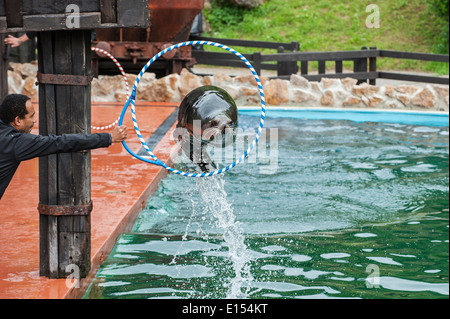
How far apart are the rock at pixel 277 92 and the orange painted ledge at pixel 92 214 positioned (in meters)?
4.03

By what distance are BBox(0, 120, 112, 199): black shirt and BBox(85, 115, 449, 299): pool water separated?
112 cm

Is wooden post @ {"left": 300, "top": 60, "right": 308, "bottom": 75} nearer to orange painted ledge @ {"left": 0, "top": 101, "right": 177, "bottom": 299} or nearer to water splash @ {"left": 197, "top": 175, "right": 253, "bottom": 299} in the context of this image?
orange painted ledge @ {"left": 0, "top": 101, "right": 177, "bottom": 299}

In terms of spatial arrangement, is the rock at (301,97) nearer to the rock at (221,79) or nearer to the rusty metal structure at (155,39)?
the rock at (221,79)

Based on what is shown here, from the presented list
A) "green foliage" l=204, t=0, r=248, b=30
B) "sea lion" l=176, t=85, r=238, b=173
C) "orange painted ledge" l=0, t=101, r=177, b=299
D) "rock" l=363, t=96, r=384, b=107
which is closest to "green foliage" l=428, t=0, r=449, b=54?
"green foliage" l=204, t=0, r=248, b=30

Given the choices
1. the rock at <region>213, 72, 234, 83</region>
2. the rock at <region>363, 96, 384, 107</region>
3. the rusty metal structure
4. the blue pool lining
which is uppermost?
the rusty metal structure

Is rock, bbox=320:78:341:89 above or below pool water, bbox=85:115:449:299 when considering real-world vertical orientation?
above

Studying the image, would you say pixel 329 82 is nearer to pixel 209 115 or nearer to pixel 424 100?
pixel 424 100

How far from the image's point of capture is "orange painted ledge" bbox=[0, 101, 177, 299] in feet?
13.8

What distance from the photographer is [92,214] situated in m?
5.64

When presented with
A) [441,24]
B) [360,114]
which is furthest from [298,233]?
[441,24]

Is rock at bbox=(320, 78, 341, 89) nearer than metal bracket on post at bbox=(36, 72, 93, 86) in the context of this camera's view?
No

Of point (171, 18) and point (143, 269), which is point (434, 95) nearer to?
point (171, 18)

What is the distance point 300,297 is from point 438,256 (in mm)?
1592

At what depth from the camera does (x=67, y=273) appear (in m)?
4.30
